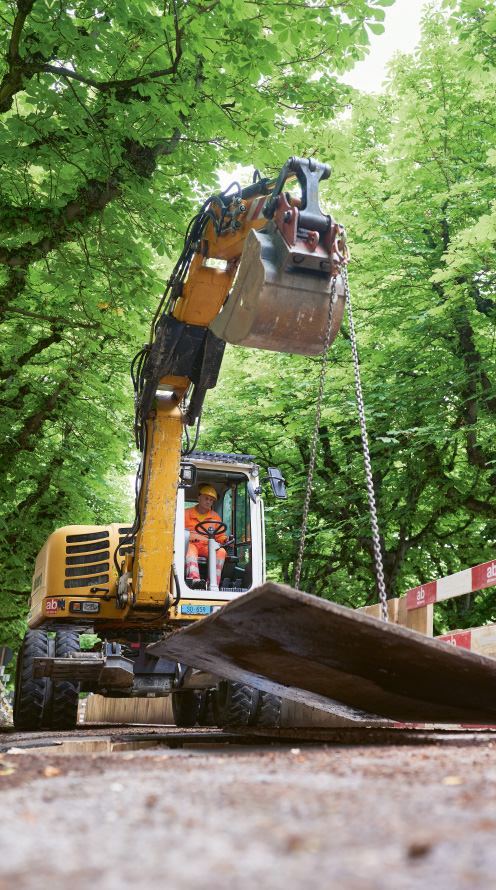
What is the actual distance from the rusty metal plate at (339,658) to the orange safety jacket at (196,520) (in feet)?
13.6

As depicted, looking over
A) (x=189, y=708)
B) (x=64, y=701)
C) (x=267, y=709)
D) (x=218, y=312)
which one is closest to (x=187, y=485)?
(x=218, y=312)

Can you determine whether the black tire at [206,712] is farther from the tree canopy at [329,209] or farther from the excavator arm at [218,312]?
the tree canopy at [329,209]

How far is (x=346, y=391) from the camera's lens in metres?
14.4

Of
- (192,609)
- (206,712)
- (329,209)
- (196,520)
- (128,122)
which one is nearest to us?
(128,122)

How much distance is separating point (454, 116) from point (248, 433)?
791cm

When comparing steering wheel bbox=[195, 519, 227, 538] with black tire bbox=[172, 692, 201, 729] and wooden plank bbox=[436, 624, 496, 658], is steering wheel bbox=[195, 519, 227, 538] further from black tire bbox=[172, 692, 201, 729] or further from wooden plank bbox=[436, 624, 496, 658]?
wooden plank bbox=[436, 624, 496, 658]

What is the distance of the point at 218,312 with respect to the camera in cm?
669

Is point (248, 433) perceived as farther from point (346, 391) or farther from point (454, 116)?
point (454, 116)

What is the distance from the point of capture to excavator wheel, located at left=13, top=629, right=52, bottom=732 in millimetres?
8852

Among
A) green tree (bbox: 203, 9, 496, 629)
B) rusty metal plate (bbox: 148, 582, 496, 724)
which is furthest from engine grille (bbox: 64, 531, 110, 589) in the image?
green tree (bbox: 203, 9, 496, 629)

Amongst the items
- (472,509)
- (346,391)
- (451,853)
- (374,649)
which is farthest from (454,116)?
(451,853)

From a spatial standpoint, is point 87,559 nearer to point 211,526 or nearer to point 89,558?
point 89,558

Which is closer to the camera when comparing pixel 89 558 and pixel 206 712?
pixel 89 558

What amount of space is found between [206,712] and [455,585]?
4436 mm
